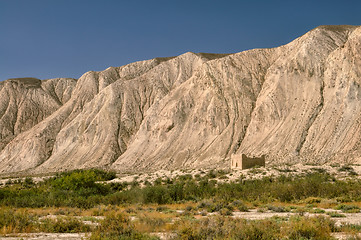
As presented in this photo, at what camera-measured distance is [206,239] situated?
9148mm

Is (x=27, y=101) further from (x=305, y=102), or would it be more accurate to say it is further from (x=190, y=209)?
(x=190, y=209)

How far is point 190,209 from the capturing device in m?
18.0

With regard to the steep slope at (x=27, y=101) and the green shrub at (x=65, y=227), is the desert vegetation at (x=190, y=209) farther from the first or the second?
the steep slope at (x=27, y=101)

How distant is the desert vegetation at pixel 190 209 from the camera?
31.6 feet

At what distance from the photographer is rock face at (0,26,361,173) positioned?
49.3 m

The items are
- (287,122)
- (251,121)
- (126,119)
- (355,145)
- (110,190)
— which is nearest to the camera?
(110,190)

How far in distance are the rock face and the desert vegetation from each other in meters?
15.9

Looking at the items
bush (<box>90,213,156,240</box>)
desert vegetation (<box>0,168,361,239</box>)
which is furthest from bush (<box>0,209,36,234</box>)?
bush (<box>90,213,156,240</box>)

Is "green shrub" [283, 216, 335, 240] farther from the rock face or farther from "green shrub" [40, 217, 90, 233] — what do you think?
the rock face

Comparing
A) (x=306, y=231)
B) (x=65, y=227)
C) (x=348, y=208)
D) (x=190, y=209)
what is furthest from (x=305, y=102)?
(x=65, y=227)

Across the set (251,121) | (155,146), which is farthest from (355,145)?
(155,146)

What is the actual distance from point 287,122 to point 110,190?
102ft

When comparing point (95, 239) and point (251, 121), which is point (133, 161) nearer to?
point (251, 121)

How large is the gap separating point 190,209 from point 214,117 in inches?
1675
